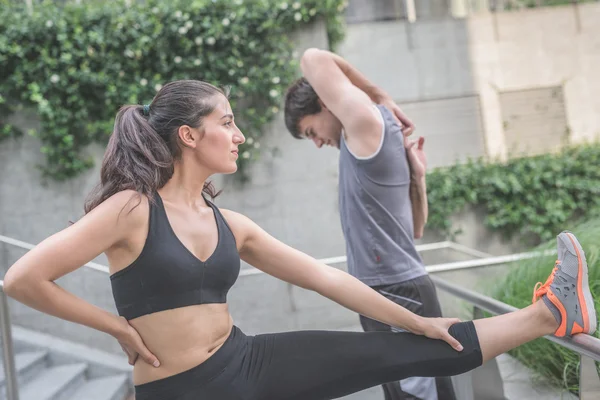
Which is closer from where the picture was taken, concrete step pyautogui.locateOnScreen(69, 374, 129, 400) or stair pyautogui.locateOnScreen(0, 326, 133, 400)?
stair pyautogui.locateOnScreen(0, 326, 133, 400)

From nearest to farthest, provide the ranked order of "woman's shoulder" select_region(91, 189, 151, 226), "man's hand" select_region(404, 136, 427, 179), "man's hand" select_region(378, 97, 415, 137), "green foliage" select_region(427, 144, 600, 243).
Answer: "woman's shoulder" select_region(91, 189, 151, 226) < "man's hand" select_region(404, 136, 427, 179) < "man's hand" select_region(378, 97, 415, 137) < "green foliage" select_region(427, 144, 600, 243)

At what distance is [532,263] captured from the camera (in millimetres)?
3252

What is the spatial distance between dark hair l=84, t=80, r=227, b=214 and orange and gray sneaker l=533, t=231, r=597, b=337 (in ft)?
3.36

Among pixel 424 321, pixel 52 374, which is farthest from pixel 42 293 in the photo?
pixel 52 374

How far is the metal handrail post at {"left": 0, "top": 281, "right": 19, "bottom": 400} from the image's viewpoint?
2.69 meters

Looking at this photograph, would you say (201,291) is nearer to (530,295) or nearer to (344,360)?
(344,360)

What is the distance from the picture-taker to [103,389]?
330cm

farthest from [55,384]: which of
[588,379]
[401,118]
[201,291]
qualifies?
[588,379]

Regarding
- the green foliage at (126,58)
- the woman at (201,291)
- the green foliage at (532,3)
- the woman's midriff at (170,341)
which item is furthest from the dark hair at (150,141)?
the green foliage at (532,3)

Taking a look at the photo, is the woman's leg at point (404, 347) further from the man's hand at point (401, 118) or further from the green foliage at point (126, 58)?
the green foliage at point (126, 58)

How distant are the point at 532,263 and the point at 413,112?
462 centimetres

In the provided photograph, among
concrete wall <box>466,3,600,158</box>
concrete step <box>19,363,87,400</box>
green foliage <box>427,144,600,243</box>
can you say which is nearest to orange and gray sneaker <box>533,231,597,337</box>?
concrete step <box>19,363,87,400</box>

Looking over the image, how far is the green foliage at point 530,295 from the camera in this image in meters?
2.26

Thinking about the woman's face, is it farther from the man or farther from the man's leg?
the man's leg
